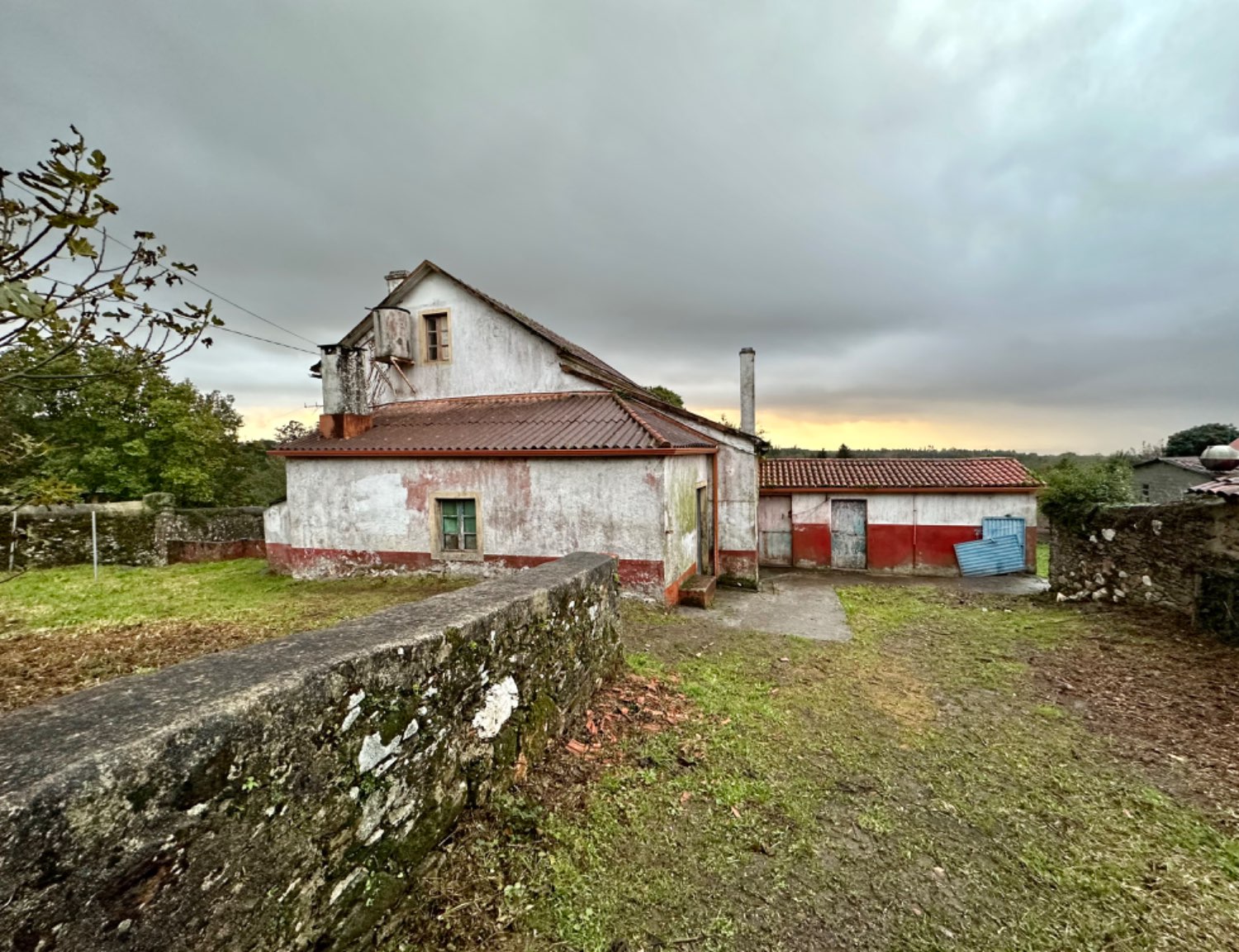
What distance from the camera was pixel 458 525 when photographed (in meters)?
11.1

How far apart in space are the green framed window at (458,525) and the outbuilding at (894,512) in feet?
29.7

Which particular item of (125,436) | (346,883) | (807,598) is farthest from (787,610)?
(125,436)

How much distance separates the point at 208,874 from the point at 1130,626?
1143 cm

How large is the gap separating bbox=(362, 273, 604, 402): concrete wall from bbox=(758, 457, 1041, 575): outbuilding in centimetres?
754

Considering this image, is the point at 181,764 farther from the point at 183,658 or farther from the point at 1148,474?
the point at 1148,474

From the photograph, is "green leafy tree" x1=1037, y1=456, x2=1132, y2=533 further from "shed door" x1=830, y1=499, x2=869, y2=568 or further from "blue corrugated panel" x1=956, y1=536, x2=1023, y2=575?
"shed door" x1=830, y1=499, x2=869, y2=568

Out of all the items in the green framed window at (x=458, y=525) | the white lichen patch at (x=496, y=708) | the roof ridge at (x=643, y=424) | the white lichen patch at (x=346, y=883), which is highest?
the roof ridge at (x=643, y=424)

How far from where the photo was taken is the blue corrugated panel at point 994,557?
1459cm

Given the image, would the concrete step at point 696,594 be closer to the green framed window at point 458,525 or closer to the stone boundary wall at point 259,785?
the green framed window at point 458,525

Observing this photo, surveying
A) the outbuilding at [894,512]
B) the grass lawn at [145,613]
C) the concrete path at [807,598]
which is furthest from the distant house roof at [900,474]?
the grass lawn at [145,613]

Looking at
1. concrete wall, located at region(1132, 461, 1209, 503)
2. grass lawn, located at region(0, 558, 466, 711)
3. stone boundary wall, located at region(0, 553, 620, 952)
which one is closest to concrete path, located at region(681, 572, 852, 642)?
grass lawn, located at region(0, 558, 466, 711)

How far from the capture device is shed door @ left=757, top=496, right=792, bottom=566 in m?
16.2

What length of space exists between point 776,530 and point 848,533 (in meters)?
2.05

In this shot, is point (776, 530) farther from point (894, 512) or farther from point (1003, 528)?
point (1003, 528)
